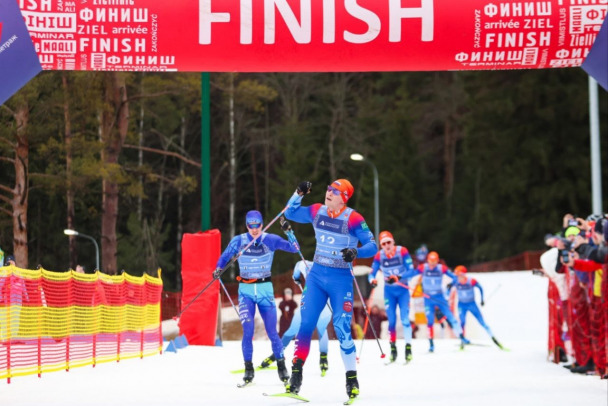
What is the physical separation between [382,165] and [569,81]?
14.4 meters

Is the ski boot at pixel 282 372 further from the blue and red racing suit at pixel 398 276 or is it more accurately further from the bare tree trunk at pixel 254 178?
the bare tree trunk at pixel 254 178

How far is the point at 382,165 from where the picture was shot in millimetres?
67000

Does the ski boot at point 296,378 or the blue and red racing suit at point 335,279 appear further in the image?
the blue and red racing suit at point 335,279

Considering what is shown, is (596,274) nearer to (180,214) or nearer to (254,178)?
(180,214)

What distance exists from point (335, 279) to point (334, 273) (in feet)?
0.21

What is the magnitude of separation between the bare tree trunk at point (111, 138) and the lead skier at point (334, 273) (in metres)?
28.9

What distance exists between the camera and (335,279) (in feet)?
33.5

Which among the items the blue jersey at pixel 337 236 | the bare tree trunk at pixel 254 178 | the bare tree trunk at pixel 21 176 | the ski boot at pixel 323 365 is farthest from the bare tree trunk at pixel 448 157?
the blue jersey at pixel 337 236

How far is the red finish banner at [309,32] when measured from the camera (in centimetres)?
933

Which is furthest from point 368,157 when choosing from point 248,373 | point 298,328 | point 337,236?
point 337,236

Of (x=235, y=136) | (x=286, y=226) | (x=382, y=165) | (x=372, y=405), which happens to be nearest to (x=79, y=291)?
(x=286, y=226)

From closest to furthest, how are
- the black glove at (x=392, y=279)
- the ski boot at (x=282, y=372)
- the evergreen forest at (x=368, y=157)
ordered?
the ski boot at (x=282, y=372) < the black glove at (x=392, y=279) < the evergreen forest at (x=368, y=157)

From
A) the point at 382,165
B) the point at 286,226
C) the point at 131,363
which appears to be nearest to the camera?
the point at 286,226

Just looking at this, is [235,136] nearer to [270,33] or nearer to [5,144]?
[5,144]
